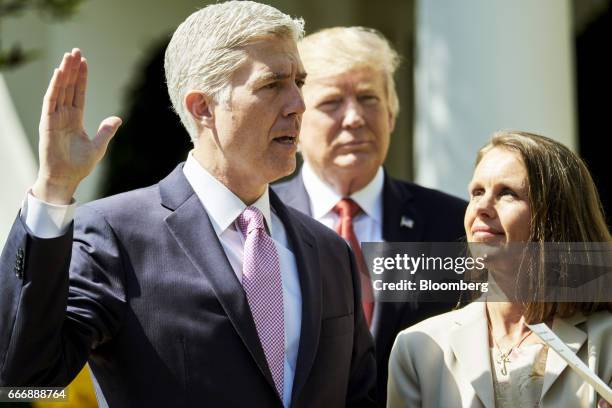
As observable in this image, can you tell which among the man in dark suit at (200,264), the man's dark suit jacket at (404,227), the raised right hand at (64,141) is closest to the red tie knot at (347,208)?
the man's dark suit jacket at (404,227)

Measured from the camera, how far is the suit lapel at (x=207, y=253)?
2746 mm

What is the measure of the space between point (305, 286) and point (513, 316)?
620 mm

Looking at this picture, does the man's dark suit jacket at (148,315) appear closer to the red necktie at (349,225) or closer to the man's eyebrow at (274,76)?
the man's eyebrow at (274,76)

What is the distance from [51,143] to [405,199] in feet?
6.81

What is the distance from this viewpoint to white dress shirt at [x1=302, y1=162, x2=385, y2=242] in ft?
13.7

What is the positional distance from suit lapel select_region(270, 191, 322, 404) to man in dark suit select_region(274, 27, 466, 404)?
0.96m

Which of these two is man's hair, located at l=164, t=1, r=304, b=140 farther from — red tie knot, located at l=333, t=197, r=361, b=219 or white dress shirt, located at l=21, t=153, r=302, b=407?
red tie knot, located at l=333, t=197, r=361, b=219

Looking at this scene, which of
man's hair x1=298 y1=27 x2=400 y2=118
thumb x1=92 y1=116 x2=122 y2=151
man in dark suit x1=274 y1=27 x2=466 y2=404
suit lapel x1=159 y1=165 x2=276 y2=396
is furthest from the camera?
man's hair x1=298 y1=27 x2=400 y2=118

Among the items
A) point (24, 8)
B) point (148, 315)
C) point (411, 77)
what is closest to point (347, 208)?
point (148, 315)

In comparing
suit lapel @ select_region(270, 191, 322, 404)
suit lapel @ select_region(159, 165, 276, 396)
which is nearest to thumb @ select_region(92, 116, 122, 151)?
suit lapel @ select_region(159, 165, 276, 396)

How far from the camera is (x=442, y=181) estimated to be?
5.88 m

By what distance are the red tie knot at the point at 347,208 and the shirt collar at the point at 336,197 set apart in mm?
16

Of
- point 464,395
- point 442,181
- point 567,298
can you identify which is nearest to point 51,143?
point 464,395

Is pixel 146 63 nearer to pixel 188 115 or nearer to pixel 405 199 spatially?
pixel 405 199
